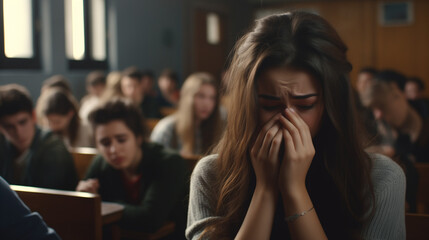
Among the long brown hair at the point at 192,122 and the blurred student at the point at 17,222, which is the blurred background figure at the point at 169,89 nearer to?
the long brown hair at the point at 192,122

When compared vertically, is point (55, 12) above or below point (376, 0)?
below

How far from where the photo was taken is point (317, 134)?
4.15ft

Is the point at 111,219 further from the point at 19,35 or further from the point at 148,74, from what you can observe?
the point at 148,74

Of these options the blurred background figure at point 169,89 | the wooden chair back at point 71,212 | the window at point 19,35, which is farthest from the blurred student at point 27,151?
the blurred background figure at point 169,89

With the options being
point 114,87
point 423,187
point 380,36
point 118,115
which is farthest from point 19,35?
point 380,36

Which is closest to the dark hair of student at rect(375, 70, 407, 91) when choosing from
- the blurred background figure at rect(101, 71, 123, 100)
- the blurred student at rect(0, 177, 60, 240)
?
the blurred background figure at rect(101, 71, 123, 100)

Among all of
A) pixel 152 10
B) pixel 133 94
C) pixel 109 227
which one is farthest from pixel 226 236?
pixel 152 10

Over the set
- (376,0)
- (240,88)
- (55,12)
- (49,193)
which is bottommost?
(49,193)

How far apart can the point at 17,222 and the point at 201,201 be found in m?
0.46

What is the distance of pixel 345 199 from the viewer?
1.20 metres

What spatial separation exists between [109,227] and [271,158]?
4.51 ft

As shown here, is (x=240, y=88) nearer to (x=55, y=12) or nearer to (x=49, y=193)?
(x=49, y=193)

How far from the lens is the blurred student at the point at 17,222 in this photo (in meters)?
1.21

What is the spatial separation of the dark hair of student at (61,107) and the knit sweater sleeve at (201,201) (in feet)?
8.93
